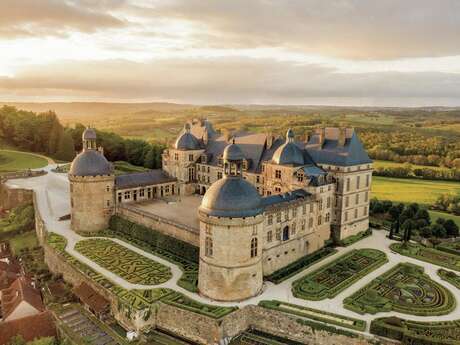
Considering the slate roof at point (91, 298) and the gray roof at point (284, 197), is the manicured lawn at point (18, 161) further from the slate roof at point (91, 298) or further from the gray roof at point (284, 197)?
the gray roof at point (284, 197)

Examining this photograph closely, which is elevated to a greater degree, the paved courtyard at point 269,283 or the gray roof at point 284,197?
the gray roof at point 284,197

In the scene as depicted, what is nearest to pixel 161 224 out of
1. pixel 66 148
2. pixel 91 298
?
pixel 91 298

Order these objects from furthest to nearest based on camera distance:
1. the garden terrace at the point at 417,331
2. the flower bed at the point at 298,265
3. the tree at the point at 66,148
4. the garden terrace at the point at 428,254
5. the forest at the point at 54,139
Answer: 1. the tree at the point at 66,148
2. the forest at the point at 54,139
3. the garden terrace at the point at 428,254
4. the flower bed at the point at 298,265
5. the garden terrace at the point at 417,331

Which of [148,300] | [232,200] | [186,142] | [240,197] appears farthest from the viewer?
[186,142]

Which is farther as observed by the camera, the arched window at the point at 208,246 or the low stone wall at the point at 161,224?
the low stone wall at the point at 161,224

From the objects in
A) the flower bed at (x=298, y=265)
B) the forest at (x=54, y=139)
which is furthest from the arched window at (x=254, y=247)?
the forest at (x=54, y=139)

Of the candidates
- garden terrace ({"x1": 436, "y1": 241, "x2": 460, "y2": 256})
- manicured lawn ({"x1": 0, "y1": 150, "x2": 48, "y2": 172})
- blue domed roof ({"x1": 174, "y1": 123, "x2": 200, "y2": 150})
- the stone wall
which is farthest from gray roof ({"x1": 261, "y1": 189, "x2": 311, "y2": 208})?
manicured lawn ({"x1": 0, "y1": 150, "x2": 48, "y2": 172})

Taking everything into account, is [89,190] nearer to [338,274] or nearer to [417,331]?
[338,274]
